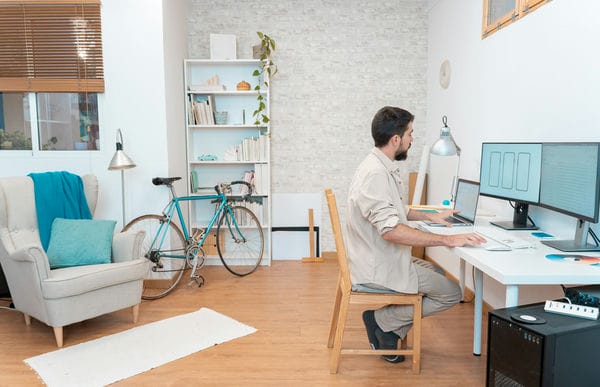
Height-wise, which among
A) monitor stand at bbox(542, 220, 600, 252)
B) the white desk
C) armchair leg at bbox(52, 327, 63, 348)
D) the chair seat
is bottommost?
armchair leg at bbox(52, 327, 63, 348)

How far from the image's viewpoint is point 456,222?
2.77 meters

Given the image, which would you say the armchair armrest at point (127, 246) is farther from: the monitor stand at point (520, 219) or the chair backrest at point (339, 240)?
the monitor stand at point (520, 219)

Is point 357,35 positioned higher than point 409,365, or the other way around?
point 357,35

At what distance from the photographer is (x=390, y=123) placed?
2.35m

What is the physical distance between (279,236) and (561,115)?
3.10 metres

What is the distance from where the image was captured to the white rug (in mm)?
2432

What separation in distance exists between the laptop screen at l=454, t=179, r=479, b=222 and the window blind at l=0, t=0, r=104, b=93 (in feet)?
9.90

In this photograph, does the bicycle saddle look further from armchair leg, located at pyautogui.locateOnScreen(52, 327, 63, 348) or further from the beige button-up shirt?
the beige button-up shirt

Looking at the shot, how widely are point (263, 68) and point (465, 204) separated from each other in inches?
99.9

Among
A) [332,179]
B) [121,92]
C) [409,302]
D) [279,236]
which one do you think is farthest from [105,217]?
[409,302]

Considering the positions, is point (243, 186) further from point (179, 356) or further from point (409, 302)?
point (409, 302)

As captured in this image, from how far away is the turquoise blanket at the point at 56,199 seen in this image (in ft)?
10.5

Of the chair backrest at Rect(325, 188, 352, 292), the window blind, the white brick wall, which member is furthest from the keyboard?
the window blind

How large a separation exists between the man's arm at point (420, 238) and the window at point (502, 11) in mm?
1470
